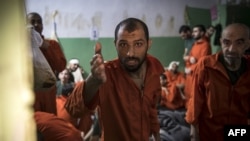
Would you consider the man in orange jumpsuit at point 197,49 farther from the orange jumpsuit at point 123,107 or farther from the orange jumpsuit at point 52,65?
the orange jumpsuit at point 52,65

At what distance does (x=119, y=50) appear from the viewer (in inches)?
28.9

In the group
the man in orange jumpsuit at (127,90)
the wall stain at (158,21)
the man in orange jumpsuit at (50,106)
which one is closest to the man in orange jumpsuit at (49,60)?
the man in orange jumpsuit at (50,106)

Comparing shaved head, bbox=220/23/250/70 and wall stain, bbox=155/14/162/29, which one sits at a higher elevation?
wall stain, bbox=155/14/162/29

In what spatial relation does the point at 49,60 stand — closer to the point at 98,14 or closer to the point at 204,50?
the point at 98,14

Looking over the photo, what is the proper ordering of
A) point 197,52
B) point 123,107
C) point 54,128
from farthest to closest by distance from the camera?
point 197,52 < point 123,107 < point 54,128

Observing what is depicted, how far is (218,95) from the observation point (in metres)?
0.84

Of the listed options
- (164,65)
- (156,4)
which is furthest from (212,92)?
(156,4)

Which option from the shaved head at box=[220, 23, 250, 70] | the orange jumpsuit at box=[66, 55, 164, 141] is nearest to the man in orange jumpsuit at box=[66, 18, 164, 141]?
the orange jumpsuit at box=[66, 55, 164, 141]

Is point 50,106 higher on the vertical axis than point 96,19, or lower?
lower

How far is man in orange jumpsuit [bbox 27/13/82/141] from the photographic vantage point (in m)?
0.60

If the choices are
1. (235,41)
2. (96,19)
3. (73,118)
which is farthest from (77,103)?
(235,41)

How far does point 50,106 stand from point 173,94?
0.32 m

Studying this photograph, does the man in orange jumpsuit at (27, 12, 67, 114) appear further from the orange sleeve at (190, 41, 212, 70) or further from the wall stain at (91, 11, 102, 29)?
the orange sleeve at (190, 41, 212, 70)

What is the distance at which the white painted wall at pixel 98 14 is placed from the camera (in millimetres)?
715
